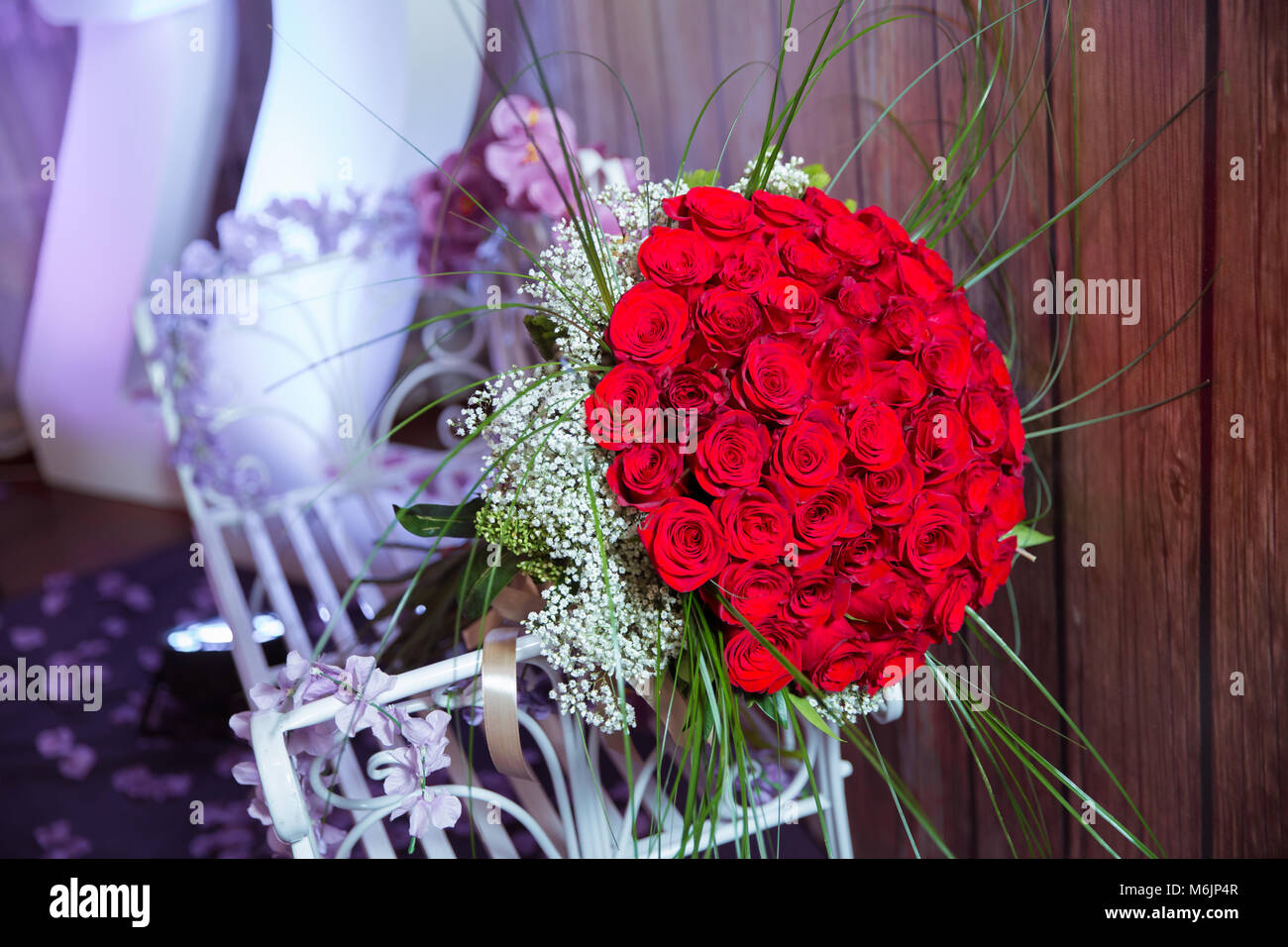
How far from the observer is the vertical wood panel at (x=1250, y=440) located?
625 mm

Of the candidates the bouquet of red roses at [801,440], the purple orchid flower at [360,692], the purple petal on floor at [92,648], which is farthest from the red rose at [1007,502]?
the purple petal on floor at [92,648]

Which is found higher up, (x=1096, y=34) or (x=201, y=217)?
(x=201, y=217)

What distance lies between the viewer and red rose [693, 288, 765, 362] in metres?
0.55

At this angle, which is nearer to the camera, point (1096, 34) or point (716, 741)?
point (716, 741)

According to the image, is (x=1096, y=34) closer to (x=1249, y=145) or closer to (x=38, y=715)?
(x=1249, y=145)

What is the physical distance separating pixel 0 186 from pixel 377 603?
56.7 inches

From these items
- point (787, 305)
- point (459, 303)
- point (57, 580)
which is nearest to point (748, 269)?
point (787, 305)

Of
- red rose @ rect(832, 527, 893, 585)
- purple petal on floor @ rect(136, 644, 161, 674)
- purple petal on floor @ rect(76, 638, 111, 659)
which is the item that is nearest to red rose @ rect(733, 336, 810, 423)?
red rose @ rect(832, 527, 893, 585)

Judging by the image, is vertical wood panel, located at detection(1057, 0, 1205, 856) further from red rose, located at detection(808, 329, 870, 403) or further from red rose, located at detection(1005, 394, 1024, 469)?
red rose, located at detection(808, 329, 870, 403)

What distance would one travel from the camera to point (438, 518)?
0.67 meters

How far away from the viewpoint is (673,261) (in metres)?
0.57

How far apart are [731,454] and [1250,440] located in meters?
0.46

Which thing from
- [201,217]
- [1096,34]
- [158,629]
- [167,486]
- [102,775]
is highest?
[201,217]

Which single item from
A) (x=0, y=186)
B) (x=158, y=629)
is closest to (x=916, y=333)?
(x=158, y=629)
